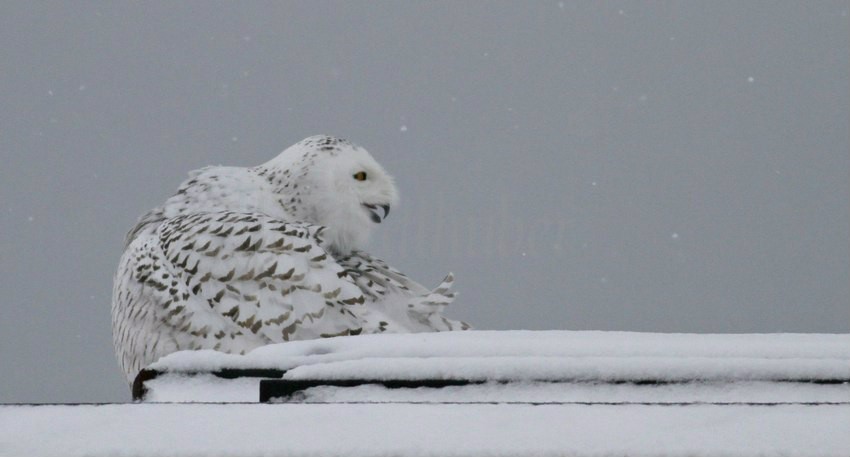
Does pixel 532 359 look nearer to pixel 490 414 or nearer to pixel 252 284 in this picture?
pixel 490 414

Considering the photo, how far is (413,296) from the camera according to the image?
3016 mm

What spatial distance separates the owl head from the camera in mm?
3209

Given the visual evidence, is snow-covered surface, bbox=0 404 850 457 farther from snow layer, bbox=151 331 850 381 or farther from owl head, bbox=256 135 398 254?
owl head, bbox=256 135 398 254

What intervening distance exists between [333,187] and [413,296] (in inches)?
22.5

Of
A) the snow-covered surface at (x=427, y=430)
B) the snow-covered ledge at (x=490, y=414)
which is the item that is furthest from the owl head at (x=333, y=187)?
the snow-covered surface at (x=427, y=430)

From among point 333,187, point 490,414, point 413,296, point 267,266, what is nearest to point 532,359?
point 490,414

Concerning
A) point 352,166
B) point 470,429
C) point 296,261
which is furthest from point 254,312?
point 470,429

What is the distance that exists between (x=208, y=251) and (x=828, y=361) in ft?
7.11

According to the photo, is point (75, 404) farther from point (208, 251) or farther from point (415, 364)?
point (208, 251)

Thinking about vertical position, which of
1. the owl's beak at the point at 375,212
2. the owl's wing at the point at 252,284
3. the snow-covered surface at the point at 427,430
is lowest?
the snow-covered surface at the point at 427,430

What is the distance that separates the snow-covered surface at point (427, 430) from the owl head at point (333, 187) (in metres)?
2.30

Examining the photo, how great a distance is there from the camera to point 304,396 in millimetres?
892

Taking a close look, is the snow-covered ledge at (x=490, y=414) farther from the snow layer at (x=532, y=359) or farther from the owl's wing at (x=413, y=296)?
the owl's wing at (x=413, y=296)

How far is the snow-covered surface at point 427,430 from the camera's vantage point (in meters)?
0.76
